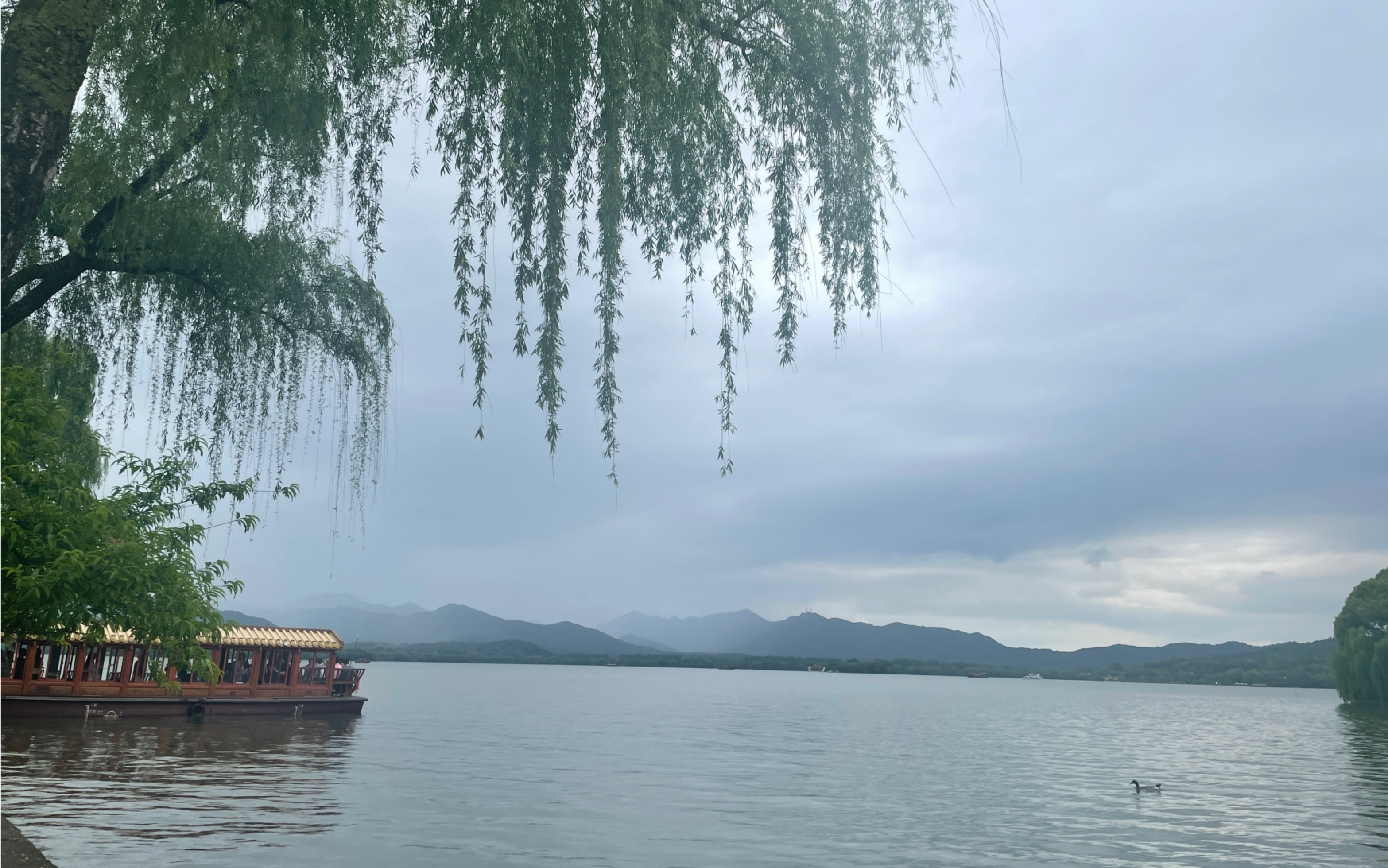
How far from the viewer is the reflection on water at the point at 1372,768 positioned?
115ft

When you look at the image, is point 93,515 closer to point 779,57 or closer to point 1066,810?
point 779,57

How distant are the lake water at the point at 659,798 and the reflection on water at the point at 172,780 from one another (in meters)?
0.14

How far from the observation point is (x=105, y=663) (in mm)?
53250

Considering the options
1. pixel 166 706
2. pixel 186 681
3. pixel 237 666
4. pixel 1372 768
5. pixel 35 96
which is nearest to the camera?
pixel 35 96

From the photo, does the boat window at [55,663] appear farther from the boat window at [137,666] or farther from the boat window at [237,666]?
the boat window at [237,666]

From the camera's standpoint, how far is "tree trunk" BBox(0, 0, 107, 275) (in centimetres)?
586

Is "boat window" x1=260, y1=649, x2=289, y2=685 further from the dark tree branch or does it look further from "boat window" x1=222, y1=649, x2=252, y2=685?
the dark tree branch

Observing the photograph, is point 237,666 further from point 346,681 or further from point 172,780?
point 172,780

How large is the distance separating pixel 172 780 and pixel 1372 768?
60.6 meters

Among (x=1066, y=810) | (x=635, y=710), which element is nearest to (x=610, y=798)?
(x=1066, y=810)

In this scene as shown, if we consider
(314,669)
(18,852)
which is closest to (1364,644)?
(314,669)

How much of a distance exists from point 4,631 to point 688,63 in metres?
11.3

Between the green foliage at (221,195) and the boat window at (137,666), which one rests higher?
the green foliage at (221,195)

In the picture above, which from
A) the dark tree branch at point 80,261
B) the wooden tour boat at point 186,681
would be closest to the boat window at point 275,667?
the wooden tour boat at point 186,681
